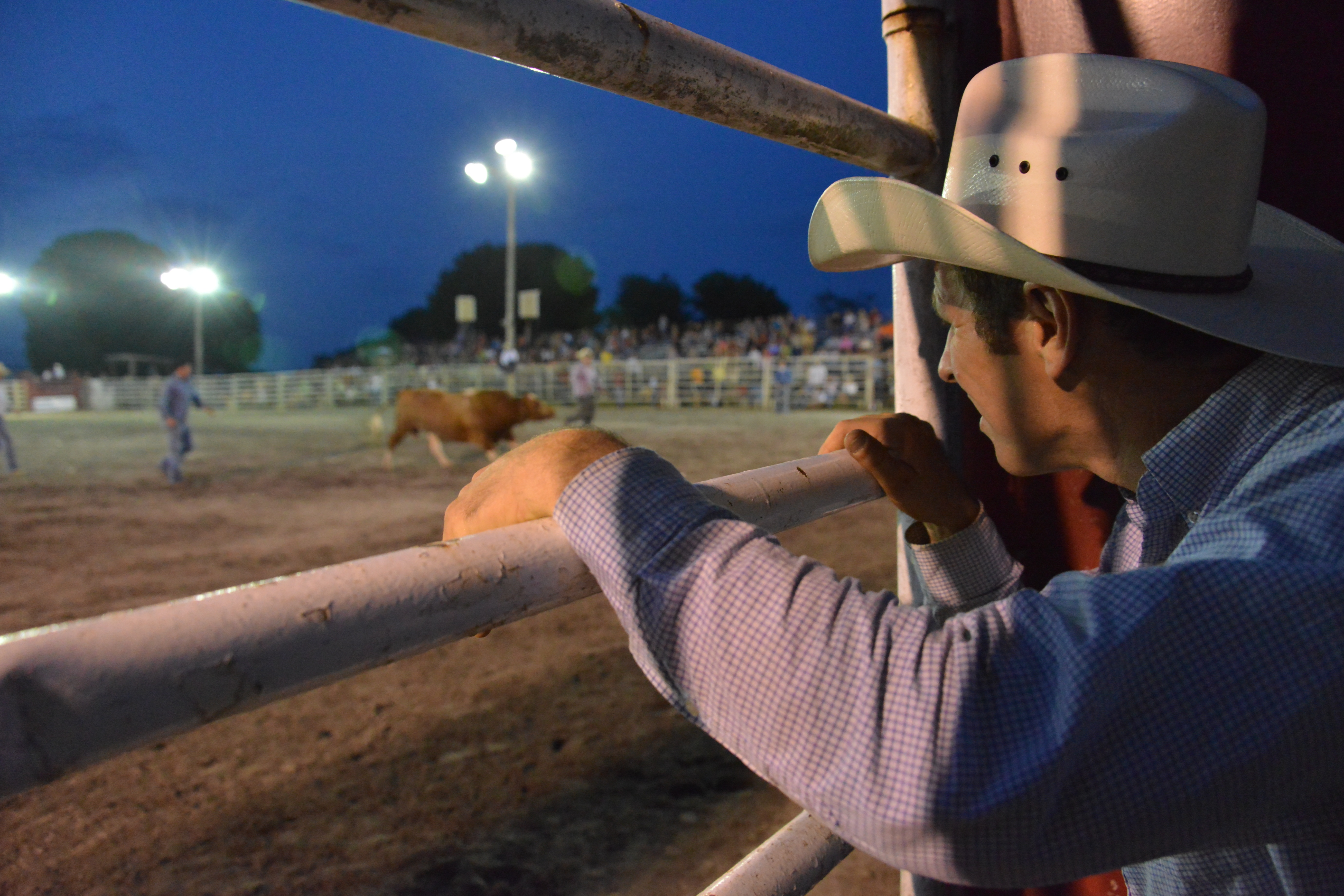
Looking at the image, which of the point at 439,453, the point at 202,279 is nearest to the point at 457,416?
the point at 439,453

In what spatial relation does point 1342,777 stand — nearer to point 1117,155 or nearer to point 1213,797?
point 1213,797

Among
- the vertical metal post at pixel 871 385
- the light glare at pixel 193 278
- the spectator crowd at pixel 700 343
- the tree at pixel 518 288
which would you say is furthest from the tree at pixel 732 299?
the vertical metal post at pixel 871 385

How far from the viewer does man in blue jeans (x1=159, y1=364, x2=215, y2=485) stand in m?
9.33

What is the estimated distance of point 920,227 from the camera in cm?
86

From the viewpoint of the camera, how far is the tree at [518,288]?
54.9 m

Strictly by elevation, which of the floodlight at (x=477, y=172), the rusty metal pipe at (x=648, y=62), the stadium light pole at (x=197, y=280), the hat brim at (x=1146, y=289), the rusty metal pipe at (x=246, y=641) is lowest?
the rusty metal pipe at (x=246, y=641)

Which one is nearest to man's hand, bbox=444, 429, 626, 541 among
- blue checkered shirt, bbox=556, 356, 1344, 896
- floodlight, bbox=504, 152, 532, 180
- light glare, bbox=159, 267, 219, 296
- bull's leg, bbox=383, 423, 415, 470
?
blue checkered shirt, bbox=556, 356, 1344, 896

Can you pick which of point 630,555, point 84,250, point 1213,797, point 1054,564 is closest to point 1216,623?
point 1213,797

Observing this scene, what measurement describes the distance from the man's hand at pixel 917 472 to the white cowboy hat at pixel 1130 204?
1.10 feet

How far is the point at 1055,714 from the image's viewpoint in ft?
1.70

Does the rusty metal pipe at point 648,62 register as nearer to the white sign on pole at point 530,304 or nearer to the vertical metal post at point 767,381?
the vertical metal post at point 767,381

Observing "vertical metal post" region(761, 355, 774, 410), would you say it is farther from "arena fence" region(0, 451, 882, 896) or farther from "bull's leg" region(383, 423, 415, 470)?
"arena fence" region(0, 451, 882, 896)

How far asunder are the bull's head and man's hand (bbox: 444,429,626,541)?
11.4 m

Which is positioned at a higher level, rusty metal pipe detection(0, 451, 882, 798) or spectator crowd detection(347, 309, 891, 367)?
spectator crowd detection(347, 309, 891, 367)
